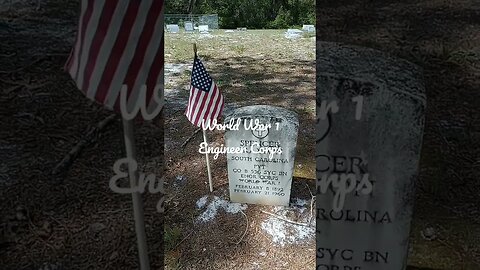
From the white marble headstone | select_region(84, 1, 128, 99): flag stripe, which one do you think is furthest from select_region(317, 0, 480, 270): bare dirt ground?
the white marble headstone

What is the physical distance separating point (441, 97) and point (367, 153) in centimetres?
398

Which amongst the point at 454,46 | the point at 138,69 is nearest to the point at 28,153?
the point at 138,69

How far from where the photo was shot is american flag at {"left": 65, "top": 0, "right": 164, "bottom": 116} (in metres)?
1.35

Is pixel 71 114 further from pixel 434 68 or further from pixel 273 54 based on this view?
pixel 273 54

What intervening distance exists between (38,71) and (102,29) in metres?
1.46

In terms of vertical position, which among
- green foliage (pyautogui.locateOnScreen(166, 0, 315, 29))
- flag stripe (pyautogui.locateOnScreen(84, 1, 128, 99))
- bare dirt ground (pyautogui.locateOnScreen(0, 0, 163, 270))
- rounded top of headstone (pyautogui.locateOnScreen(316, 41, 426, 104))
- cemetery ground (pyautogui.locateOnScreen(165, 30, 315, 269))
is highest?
green foliage (pyautogui.locateOnScreen(166, 0, 315, 29))

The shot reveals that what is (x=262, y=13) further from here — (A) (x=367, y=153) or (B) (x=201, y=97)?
(A) (x=367, y=153)

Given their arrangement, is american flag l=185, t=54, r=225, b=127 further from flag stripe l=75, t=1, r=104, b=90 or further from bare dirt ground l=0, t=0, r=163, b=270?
flag stripe l=75, t=1, r=104, b=90

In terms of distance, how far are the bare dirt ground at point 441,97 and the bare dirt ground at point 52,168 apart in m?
1.49

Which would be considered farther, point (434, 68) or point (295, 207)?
point (434, 68)

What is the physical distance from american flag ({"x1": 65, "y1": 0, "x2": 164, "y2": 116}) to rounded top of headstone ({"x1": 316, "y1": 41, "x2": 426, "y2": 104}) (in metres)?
0.68

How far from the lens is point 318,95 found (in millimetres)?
1703

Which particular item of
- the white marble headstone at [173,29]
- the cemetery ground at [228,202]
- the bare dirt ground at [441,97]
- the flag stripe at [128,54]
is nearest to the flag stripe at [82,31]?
the flag stripe at [128,54]

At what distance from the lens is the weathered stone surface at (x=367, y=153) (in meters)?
1.68
